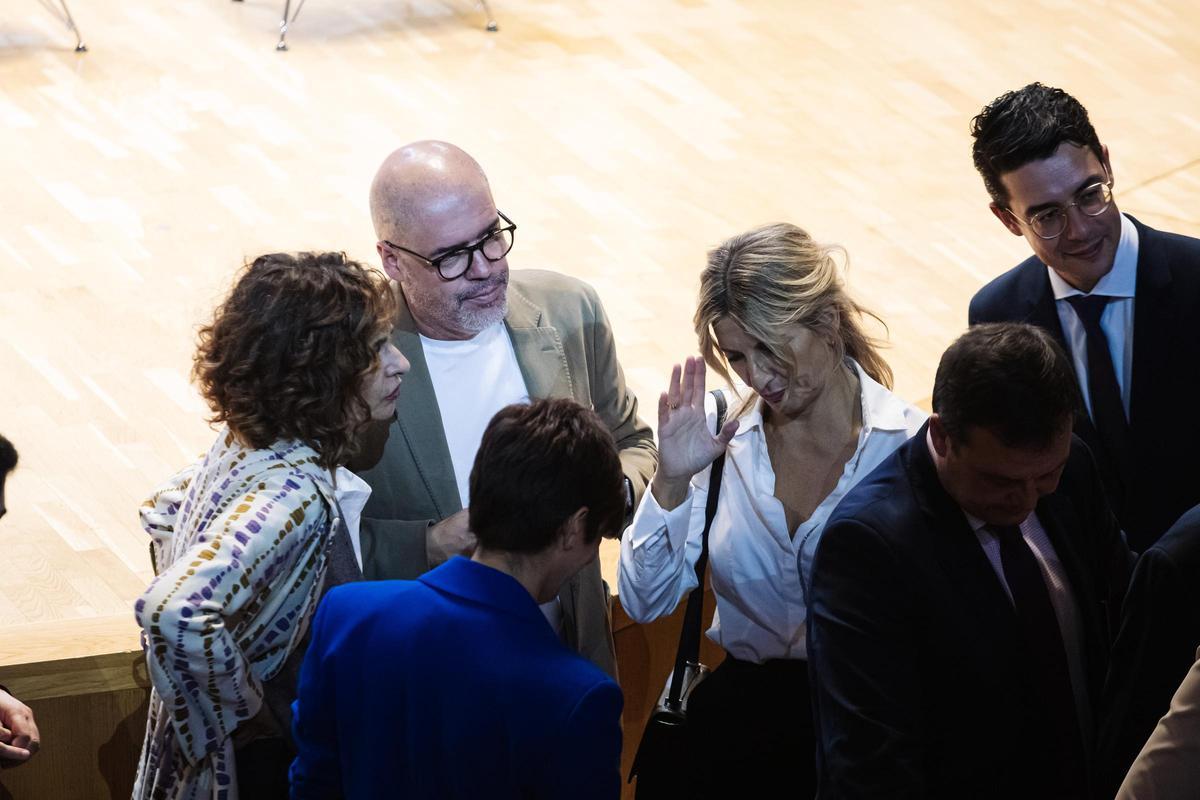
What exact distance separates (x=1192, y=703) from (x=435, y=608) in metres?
0.88

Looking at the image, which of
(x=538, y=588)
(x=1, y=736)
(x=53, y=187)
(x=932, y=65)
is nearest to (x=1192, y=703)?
(x=538, y=588)

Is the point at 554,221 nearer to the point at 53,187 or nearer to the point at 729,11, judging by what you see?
the point at 53,187

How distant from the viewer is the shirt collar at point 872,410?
2.60 meters

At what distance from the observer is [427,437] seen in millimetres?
2791

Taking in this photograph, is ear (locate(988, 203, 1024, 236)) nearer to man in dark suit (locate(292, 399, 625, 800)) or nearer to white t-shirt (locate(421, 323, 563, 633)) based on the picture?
white t-shirt (locate(421, 323, 563, 633))

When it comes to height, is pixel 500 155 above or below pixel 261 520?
below

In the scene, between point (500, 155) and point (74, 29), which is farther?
point (74, 29)

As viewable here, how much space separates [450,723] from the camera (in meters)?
1.91

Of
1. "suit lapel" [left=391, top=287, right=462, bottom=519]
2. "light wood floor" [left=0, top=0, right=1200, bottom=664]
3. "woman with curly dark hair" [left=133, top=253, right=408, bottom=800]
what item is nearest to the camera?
"woman with curly dark hair" [left=133, top=253, right=408, bottom=800]

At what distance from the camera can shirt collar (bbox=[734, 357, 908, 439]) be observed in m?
2.60

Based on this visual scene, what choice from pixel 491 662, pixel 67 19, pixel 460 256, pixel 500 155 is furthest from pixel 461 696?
pixel 67 19

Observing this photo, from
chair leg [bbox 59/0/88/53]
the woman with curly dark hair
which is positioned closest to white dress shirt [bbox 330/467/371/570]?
the woman with curly dark hair

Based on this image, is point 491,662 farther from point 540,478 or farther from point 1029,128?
point 1029,128

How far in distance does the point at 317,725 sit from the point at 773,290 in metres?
1.04
